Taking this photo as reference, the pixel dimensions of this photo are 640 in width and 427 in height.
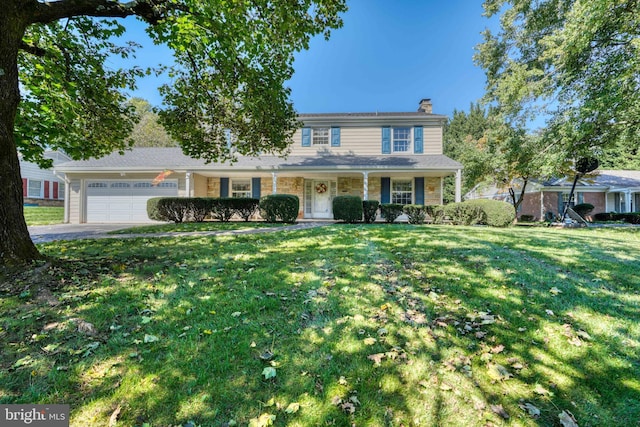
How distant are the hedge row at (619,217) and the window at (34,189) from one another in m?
40.1

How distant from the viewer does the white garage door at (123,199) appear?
1477 cm

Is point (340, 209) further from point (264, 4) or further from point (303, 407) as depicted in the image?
point (303, 407)

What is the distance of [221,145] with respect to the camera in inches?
351

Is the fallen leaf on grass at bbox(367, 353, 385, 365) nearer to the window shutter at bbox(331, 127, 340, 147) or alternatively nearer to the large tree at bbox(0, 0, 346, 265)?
the large tree at bbox(0, 0, 346, 265)

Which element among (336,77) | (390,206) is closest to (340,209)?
(390,206)

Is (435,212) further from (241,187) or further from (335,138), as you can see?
(241,187)

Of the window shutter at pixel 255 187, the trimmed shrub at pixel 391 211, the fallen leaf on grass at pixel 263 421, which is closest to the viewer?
the fallen leaf on grass at pixel 263 421

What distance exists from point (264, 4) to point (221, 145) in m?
4.52

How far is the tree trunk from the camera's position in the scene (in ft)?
12.1

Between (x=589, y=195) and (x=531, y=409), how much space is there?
2679 cm

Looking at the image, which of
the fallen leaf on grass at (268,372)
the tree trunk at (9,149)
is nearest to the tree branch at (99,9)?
the tree trunk at (9,149)

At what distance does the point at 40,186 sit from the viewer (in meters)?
19.5

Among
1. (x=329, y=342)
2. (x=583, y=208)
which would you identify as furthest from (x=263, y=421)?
(x=583, y=208)

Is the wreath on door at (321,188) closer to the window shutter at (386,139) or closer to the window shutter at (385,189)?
the window shutter at (385,189)
